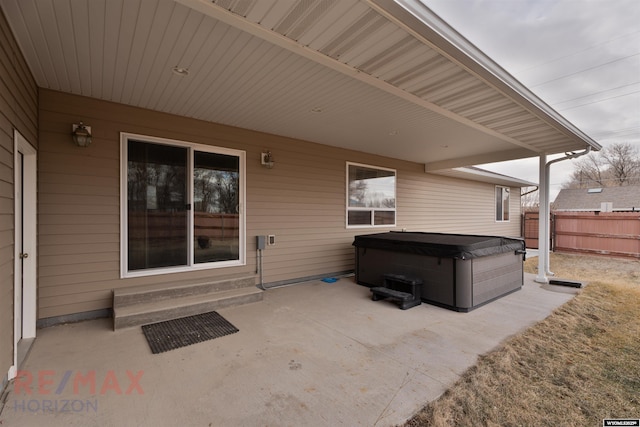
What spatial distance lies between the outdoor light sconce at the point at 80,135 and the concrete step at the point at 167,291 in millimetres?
1843

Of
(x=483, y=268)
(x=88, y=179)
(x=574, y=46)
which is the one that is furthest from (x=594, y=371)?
(x=574, y=46)

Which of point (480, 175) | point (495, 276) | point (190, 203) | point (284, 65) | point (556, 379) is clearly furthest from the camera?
point (480, 175)

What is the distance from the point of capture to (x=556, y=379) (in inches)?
88.4

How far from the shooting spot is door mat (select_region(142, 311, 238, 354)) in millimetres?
2881

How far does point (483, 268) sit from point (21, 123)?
18.0 ft

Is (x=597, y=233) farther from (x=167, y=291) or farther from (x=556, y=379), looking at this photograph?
(x=167, y=291)

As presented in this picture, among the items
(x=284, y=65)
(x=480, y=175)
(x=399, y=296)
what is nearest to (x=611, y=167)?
(x=480, y=175)

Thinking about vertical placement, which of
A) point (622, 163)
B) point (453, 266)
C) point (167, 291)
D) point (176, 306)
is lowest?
point (176, 306)

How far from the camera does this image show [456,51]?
2367 mm

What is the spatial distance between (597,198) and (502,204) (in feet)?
39.4

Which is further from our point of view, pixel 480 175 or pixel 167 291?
pixel 480 175

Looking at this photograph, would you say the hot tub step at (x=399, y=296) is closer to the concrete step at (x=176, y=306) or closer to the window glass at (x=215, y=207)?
the concrete step at (x=176, y=306)

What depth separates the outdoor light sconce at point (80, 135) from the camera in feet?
11.0

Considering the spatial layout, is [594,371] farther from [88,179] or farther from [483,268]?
[88,179]
